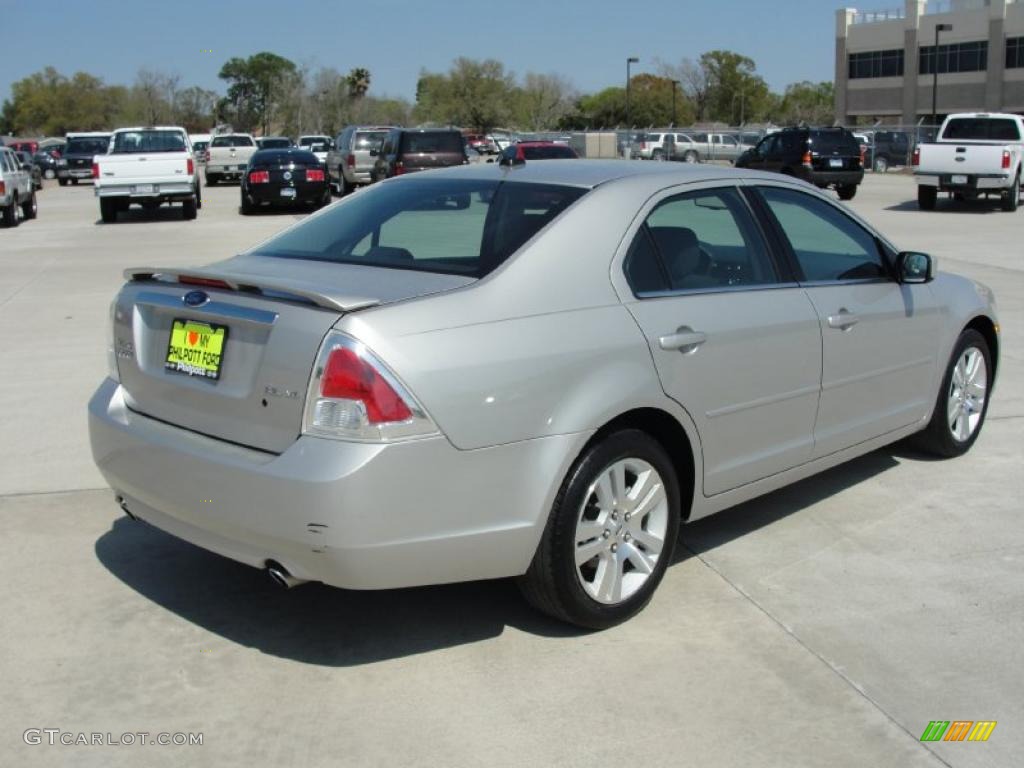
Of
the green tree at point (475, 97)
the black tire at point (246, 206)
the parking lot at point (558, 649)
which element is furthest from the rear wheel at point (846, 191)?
the green tree at point (475, 97)

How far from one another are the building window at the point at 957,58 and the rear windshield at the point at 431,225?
82813mm

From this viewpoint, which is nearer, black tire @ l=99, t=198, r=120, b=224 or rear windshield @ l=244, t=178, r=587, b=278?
rear windshield @ l=244, t=178, r=587, b=278

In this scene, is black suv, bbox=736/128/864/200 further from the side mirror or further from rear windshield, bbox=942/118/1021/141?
the side mirror

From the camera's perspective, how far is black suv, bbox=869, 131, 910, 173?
154 ft

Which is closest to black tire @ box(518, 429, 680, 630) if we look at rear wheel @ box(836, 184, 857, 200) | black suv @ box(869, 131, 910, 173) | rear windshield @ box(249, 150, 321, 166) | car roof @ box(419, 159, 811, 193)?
car roof @ box(419, 159, 811, 193)

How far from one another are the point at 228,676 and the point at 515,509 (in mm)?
1112

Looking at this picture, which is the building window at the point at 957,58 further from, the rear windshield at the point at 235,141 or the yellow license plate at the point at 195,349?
the yellow license plate at the point at 195,349

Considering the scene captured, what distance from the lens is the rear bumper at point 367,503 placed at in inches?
138

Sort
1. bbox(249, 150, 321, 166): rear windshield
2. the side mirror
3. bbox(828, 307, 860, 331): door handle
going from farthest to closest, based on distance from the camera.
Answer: bbox(249, 150, 321, 166): rear windshield → the side mirror → bbox(828, 307, 860, 331): door handle

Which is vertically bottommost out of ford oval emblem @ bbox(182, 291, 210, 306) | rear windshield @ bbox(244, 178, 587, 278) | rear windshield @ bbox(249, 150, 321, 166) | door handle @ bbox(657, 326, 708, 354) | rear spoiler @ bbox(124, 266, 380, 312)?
door handle @ bbox(657, 326, 708, 354)

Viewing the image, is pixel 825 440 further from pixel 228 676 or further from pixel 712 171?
pixel 228 676

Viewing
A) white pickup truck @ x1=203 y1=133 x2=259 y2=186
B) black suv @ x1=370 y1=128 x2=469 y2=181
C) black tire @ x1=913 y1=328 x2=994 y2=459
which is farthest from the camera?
white pickup truck @ x1=203 y1=133 x2=259 y2=186

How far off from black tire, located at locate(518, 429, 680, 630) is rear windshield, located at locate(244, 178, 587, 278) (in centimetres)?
76

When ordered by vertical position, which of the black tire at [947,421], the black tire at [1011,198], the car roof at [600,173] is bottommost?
the black tire at [947,421]
